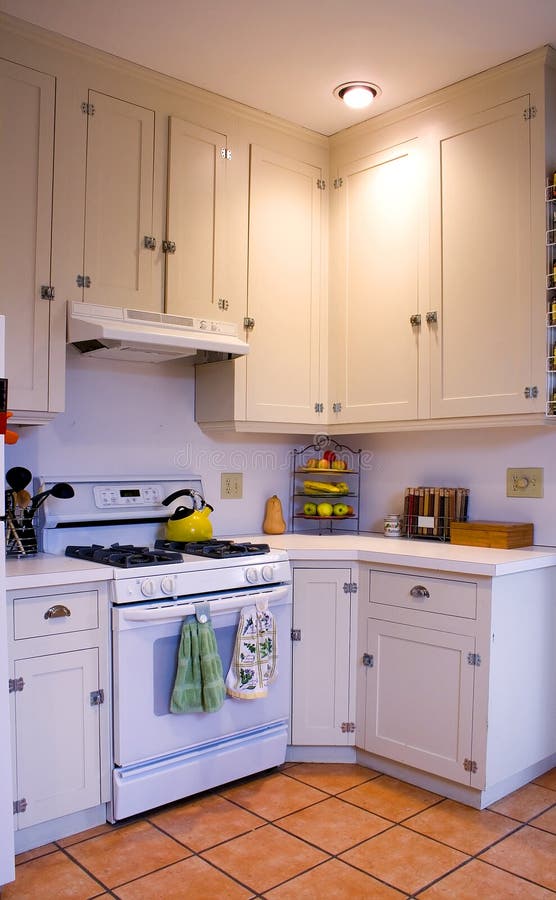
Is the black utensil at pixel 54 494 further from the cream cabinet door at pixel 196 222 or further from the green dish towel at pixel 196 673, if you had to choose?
the cream cabinet door at pixel 196 222

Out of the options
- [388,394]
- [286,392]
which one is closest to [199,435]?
[286,392]

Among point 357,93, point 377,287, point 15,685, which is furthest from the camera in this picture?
point 377,287

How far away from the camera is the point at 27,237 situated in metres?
2.56

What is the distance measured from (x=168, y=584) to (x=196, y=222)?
144cm

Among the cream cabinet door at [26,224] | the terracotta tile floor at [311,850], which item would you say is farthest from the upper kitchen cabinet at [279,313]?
the terracotta tile floor at [311,850]

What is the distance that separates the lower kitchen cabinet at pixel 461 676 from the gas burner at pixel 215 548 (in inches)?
17.2

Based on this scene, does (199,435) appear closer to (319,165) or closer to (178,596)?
(178,596)

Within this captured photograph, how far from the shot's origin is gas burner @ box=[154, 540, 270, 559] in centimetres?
274

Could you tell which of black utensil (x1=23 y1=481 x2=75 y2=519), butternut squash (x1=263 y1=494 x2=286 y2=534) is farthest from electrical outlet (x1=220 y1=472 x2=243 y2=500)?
black utensil (x1=23 y1=481 x2=75 y2=519)

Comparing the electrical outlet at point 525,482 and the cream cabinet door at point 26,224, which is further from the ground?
the cream cabinet door at point 26,224

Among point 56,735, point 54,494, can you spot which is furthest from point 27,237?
point 56,735

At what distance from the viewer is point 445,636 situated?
262 cm

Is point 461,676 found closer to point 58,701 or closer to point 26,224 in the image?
point 58,701

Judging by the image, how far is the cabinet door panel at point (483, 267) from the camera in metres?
2.78
